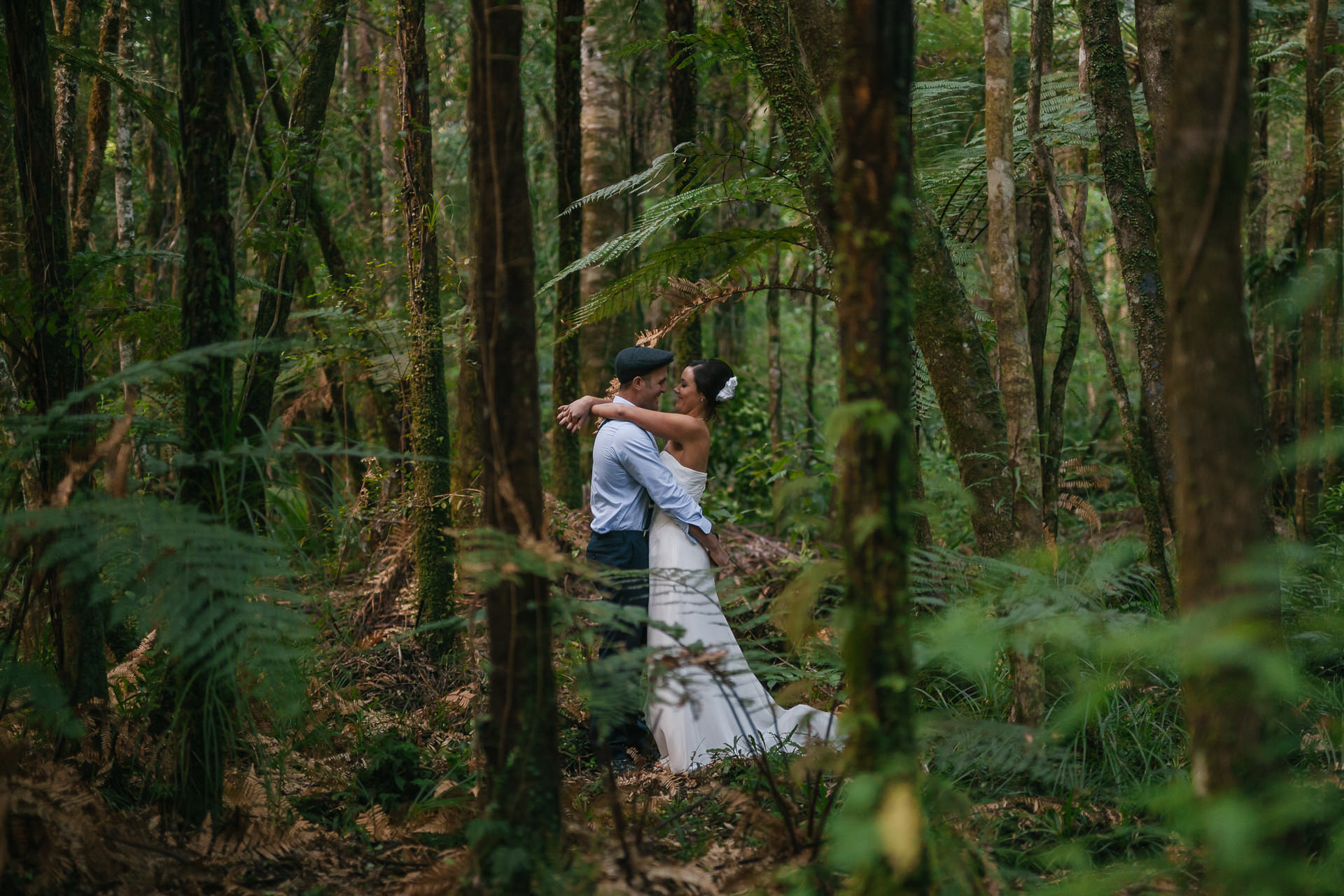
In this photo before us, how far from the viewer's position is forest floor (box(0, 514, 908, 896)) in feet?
7.63

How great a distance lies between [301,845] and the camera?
285cm

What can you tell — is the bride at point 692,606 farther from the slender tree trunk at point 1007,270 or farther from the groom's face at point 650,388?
the slender tree trunk at point 1007,270

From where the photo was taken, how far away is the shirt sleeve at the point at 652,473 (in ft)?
16.5

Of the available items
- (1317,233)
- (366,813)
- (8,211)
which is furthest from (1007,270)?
(8,211)

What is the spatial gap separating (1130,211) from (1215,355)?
2.53 metres

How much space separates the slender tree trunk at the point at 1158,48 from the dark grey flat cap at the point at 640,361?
9.07 ft

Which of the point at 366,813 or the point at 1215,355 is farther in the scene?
the point at 366,813

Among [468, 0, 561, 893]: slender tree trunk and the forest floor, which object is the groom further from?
[468, 0, 561, 893]: slender tree trunk

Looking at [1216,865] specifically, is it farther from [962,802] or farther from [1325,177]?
[1325,177]

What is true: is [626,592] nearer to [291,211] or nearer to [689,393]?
[689,393]

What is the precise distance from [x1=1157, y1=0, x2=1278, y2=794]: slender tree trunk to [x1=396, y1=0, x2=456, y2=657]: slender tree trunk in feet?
12.6

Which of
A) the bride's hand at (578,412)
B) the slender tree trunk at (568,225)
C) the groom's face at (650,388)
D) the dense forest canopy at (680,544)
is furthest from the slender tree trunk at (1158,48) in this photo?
the slender tree trunk at (568,225)

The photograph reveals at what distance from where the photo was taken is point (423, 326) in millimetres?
4918

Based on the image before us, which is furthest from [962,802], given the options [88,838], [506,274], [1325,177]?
[1325,177]
